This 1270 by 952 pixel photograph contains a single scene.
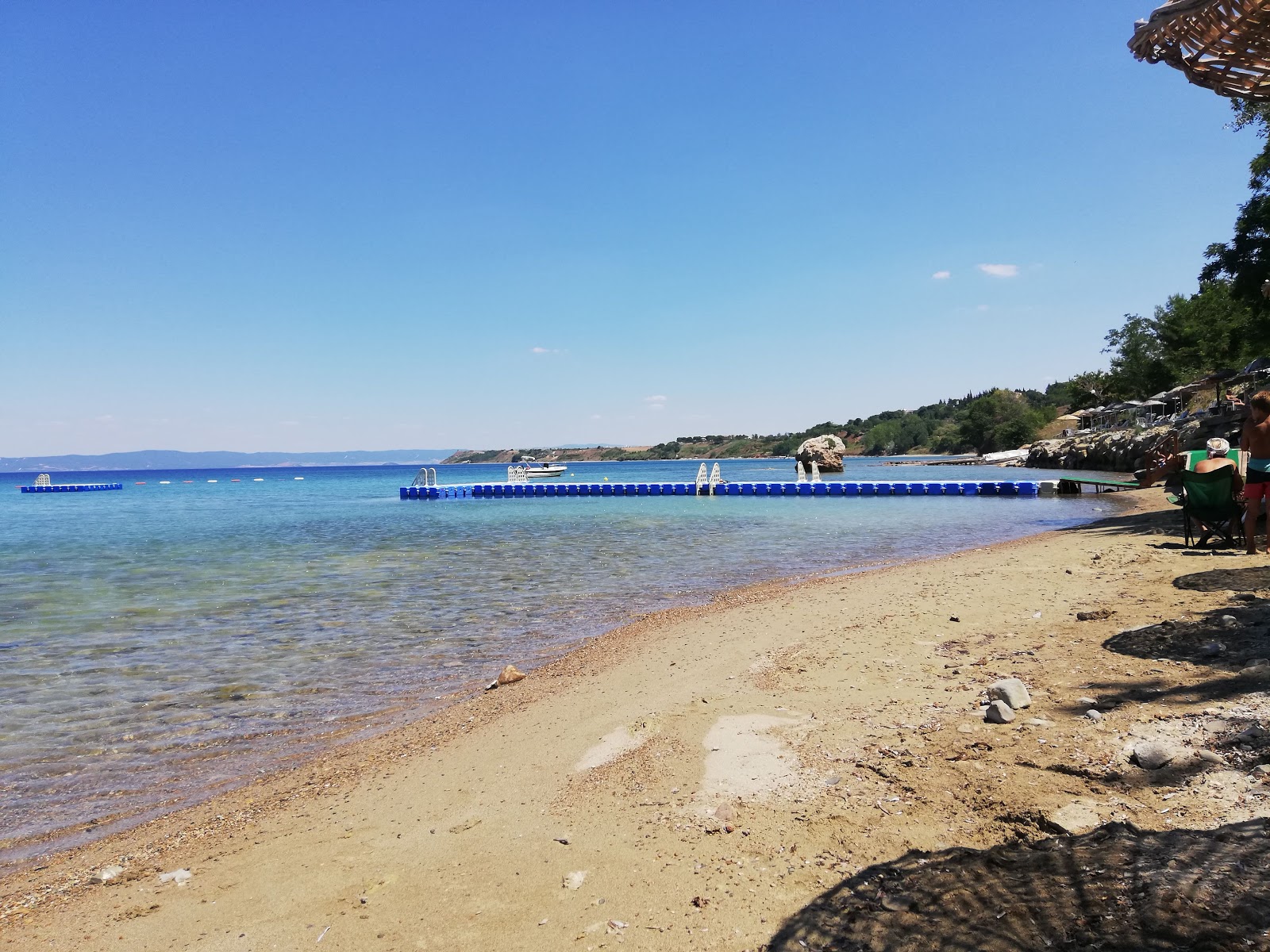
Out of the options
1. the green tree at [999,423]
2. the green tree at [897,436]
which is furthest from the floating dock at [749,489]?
the green tree at [897,436]

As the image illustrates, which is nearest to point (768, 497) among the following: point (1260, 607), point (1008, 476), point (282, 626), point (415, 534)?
point (1008, 476)

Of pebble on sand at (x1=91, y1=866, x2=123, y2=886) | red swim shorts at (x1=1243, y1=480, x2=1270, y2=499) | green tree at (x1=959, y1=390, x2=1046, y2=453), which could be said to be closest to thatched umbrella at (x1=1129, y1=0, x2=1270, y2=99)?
red swim shorts at (x1=1243, y1=480, x2=1270, y2=499)

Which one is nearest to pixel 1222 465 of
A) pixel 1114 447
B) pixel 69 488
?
pixel 1114 447

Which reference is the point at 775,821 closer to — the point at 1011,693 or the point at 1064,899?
the point at 1064,899

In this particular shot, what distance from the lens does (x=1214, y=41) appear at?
10.6 ft

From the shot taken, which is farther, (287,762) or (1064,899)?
(287,762)

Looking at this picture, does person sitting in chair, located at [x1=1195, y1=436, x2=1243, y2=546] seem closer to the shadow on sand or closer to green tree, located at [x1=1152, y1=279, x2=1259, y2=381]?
the shadow on sand

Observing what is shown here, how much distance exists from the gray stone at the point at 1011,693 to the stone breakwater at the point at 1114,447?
89.2ft

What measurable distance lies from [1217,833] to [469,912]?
9.35ft

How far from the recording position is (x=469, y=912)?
3.11 metres

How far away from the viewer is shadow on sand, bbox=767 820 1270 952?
2100 millimetres

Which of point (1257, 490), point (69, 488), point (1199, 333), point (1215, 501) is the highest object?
point (1199, 333)

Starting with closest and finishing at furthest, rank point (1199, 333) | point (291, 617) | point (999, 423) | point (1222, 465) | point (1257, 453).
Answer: point (1257, 453) → point (1222, 465) → point (291, 617) → point (1199, 333) → point (999, 423)

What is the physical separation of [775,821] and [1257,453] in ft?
23.4
